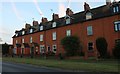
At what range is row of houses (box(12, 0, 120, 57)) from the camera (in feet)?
128

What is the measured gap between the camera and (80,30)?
4553 centimetres

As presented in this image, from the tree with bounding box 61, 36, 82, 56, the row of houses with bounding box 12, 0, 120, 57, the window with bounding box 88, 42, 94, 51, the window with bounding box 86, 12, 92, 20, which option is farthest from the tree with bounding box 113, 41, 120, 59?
the window with bounding box 86, 12, 92, 20

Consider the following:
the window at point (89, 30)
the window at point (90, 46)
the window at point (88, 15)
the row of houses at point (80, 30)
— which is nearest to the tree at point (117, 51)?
the row of houses at point (80, 30)

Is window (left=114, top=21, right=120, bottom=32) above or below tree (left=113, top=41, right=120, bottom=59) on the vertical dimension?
above

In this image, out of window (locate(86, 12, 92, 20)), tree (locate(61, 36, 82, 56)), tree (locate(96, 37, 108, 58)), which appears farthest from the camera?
window (locate(86, 12, 92, 20))

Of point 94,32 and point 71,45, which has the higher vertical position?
point 94,32

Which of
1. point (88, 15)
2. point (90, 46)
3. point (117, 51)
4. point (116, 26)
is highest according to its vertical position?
point (88, 15)

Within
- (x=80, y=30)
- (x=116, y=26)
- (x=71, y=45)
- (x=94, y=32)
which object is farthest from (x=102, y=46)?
(x=80, y=30)

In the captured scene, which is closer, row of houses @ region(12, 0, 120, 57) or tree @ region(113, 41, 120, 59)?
tree @ region(113, 41, 120, 59)

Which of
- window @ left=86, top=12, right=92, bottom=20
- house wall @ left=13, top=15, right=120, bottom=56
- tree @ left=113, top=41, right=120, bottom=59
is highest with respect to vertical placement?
window @ left=86, top=12, right=92, bottom=20

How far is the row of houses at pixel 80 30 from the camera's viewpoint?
3906 centimetres

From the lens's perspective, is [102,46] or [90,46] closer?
[102,46]

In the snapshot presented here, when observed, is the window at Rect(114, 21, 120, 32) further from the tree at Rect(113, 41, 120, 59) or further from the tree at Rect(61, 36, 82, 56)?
the tree at Rect(61, 36, 82, 56)

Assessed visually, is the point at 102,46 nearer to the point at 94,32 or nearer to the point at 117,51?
the point at 117,51
